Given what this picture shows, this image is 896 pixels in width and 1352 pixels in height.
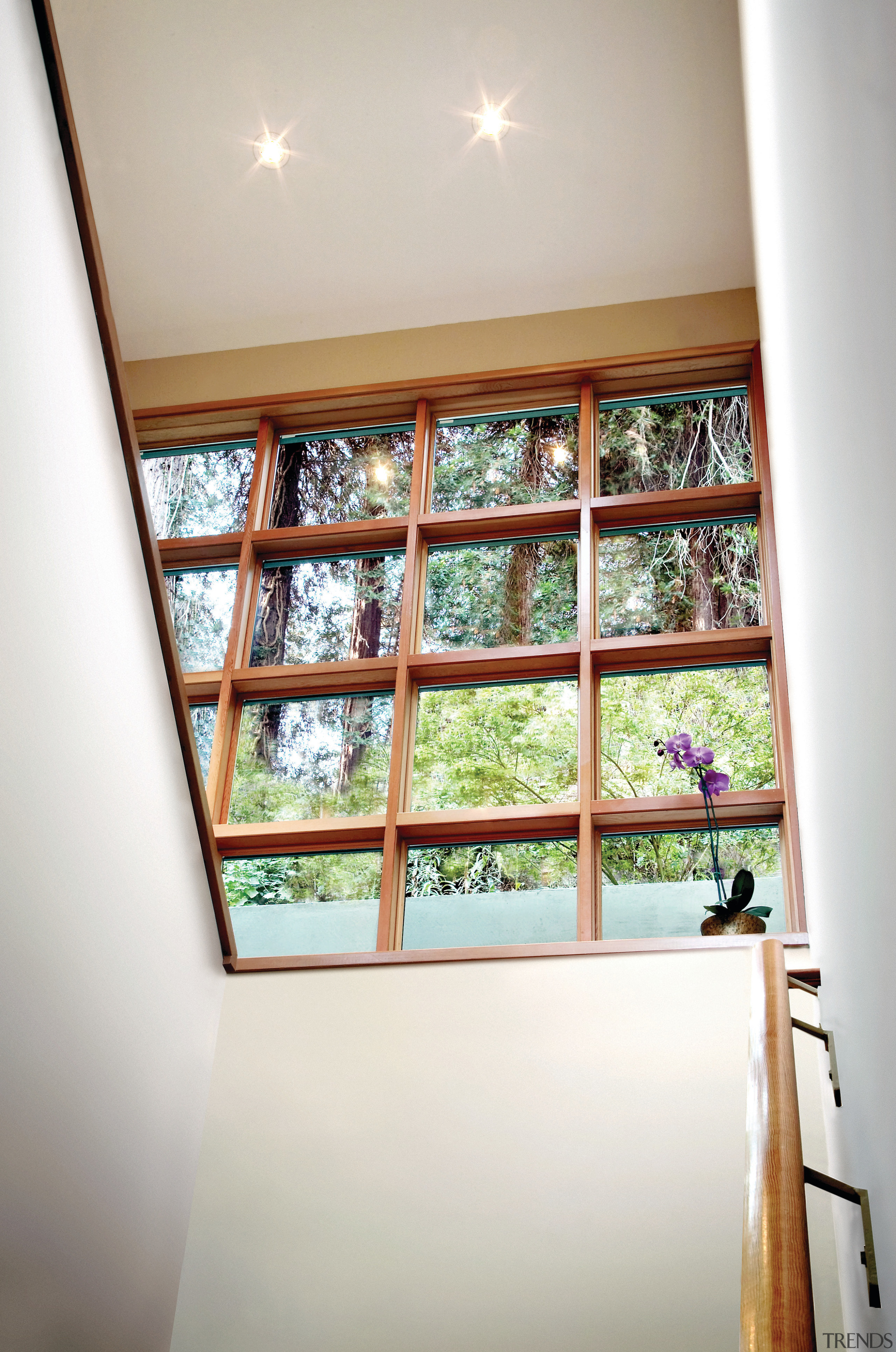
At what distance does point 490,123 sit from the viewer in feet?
15.3

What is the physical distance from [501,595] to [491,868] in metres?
1.17

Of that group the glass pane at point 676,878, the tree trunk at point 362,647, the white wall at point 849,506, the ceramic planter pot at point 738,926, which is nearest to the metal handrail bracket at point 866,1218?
the white wall at point 849,506

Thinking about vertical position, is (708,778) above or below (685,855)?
above

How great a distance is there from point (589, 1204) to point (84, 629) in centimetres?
171

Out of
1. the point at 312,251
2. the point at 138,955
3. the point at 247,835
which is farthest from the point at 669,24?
the point at 138,955

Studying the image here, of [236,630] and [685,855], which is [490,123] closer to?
[236,630]

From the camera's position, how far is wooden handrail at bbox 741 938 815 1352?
0.85m

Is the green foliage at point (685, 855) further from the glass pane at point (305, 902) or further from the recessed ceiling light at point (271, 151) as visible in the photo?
the recessed ceiling light at point (271, 151)

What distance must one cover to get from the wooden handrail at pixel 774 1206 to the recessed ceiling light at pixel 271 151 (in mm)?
4282

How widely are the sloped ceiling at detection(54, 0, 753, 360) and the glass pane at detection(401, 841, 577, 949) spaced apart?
101 inches

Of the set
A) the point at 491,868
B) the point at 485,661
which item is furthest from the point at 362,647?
the point at 491,868

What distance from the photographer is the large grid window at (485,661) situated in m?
3.94

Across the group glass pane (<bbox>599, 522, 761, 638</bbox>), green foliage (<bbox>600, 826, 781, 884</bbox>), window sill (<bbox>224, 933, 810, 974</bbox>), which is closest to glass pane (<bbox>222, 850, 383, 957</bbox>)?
window sill (<bbox>224, 933, 810, 974</bbox>)

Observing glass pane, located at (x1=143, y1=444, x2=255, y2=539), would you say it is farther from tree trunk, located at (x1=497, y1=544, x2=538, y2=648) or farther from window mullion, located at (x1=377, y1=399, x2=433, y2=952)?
tree trunk, located at (x1=497, y1=544, x2=538, y2=648)
